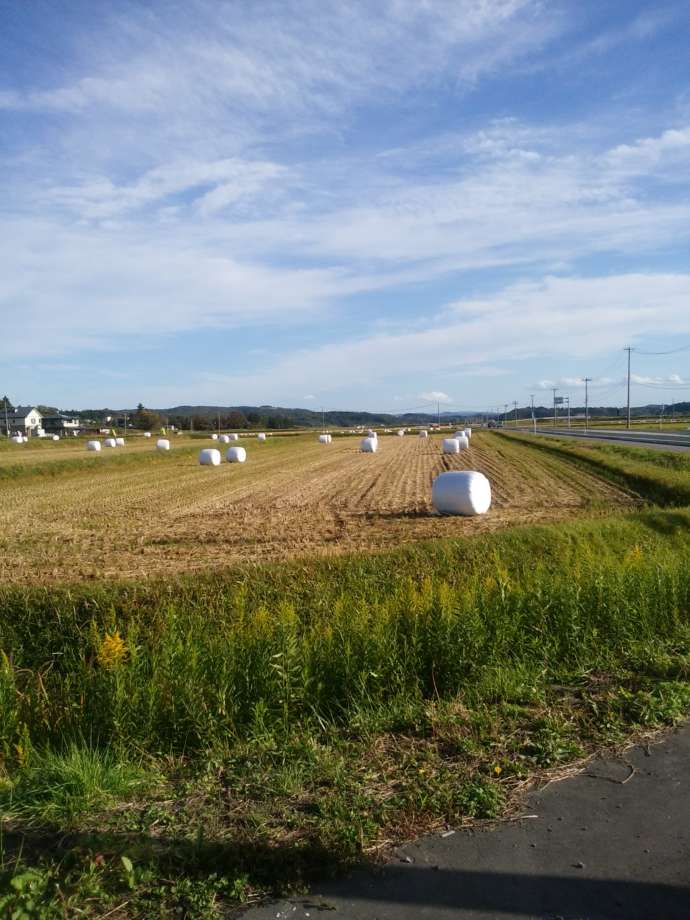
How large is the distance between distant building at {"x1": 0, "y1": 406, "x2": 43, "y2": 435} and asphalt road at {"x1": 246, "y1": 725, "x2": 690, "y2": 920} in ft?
448

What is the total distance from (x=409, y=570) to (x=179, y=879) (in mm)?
8259

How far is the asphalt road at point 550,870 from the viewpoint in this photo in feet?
11.3

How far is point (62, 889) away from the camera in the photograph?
3.54 meters

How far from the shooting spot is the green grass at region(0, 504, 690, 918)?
384cm

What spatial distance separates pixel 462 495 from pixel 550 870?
15377 millimetres

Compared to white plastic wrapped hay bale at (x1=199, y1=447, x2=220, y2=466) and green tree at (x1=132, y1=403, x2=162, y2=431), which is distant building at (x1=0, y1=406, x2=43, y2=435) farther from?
white plastic wrapped hay bale at (x1=199, y1=447, x2=220, y2=466)

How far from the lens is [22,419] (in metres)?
136

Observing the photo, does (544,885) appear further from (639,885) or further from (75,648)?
(75,648)

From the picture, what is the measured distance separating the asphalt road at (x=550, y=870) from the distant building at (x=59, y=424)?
140 metres

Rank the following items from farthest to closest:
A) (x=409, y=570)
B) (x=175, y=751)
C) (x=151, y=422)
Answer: (x=151, y=422), (x=409, y=570), (x=175, y=751)

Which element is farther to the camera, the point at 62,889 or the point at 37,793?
the point at 37,793

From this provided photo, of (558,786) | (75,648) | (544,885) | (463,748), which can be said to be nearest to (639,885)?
(544,885)

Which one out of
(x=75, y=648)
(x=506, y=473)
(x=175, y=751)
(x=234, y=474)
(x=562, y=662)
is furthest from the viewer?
(x=234, y=474)

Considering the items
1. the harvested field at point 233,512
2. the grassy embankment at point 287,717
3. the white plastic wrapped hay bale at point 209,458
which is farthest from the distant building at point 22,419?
the grassy embankment at point 287,717
